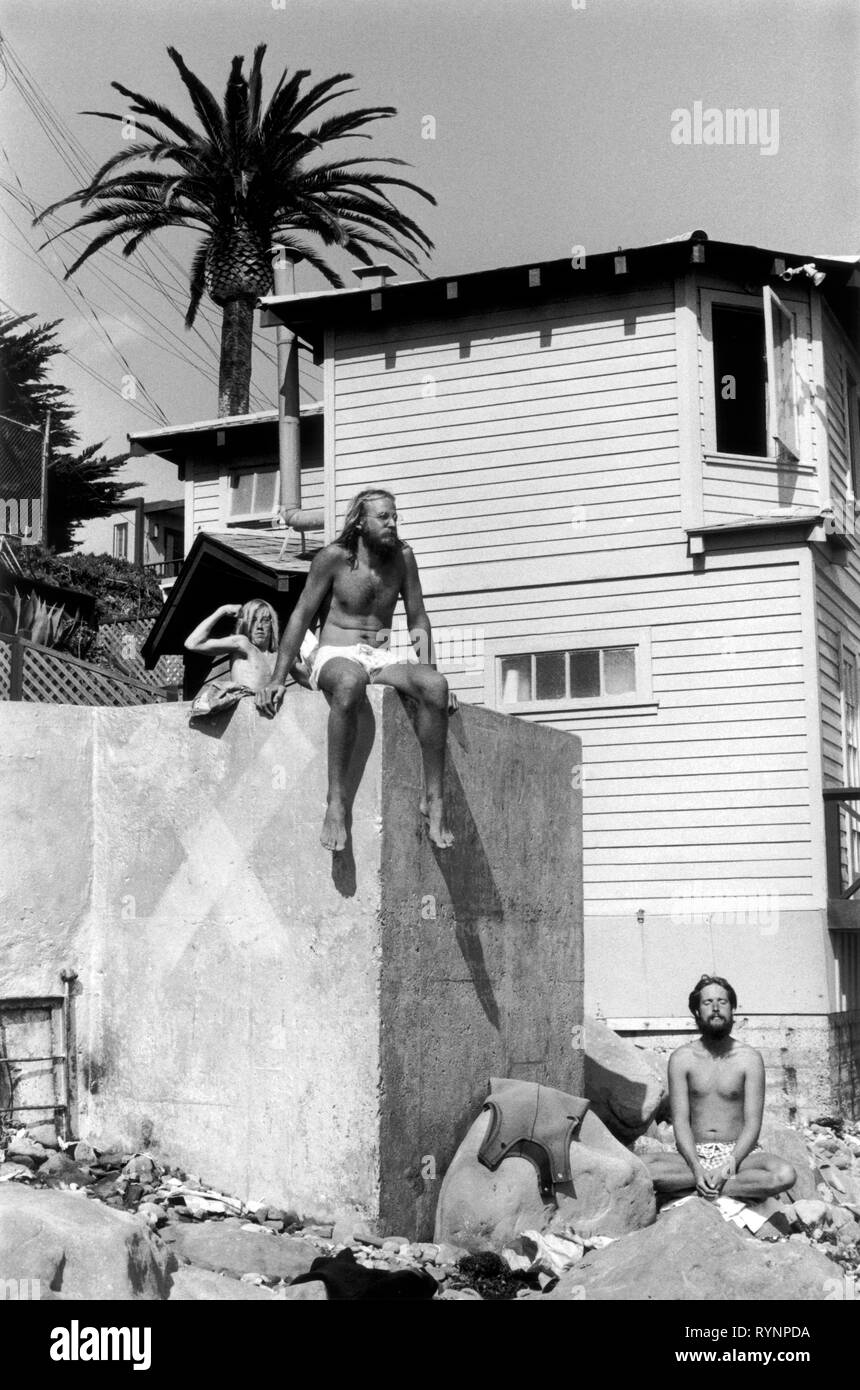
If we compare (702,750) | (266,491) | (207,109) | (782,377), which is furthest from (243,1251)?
(207,109)

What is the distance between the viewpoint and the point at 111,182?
24.3m

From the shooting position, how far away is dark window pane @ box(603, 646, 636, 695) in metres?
15.1

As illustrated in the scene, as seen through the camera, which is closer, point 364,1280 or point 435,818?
point 364,1280

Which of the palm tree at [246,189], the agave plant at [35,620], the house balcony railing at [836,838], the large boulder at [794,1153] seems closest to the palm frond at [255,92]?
the palm tree at [246,189]

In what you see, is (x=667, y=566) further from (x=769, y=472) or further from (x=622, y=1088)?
(x=622, y=1088)

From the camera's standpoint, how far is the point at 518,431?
1595 cm

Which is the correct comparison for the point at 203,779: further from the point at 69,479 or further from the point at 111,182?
the point at 69,479

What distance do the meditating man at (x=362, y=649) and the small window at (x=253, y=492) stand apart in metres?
14.3

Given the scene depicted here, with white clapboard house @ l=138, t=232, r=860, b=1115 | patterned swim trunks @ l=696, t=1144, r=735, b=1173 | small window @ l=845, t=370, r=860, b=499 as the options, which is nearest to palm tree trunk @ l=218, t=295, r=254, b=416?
white clapboard house @ l=138, t=232, r=860, b=1115

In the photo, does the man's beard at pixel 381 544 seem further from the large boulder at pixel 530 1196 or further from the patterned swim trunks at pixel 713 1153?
the patterned swim trunks at pixel 713 1153

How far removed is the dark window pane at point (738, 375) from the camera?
50.6ft

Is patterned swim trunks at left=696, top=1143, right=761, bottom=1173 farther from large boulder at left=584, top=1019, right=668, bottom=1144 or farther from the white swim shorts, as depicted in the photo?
the white swim shorts

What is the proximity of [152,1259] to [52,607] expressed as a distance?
16422mm

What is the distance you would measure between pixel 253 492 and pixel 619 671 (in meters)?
9.36
